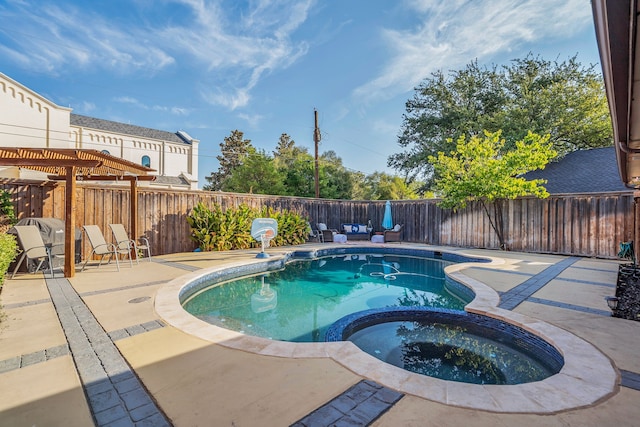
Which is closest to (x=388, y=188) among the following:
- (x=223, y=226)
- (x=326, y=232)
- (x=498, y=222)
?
(x=326, y=232)

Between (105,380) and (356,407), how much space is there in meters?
1.65

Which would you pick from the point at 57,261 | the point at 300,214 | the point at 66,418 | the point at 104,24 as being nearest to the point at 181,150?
the point at 104,24

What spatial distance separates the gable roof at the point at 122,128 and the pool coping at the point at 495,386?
21443 mm

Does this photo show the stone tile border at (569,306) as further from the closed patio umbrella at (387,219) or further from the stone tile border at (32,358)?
the closed patio umbrella at (387,219)

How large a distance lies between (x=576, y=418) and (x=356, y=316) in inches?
90.3

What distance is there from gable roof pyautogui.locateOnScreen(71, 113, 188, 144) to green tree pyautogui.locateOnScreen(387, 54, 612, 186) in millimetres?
17834

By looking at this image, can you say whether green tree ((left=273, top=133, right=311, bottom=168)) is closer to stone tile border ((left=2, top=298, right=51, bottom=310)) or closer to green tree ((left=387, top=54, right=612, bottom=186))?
green tree ((left=387, top=54, right=612, bottom=186))

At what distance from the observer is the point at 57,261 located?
557 centimetres

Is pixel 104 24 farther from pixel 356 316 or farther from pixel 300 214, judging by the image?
pixel 356 316

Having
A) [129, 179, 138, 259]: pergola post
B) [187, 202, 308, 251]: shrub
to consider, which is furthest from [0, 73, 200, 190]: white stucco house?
[129, 179, 138, 259]: pergola post

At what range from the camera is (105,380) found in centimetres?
192

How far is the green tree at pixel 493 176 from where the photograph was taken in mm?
9070

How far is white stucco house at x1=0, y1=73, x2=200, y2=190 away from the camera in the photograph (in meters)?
14.6

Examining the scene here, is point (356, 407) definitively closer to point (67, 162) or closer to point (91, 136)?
point (67, 162)
